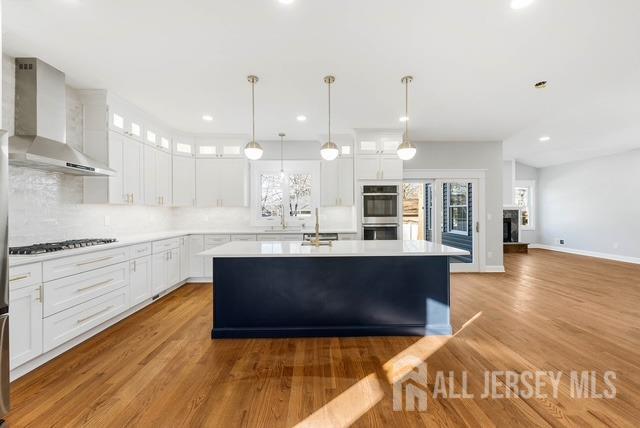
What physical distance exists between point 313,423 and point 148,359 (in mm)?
1663

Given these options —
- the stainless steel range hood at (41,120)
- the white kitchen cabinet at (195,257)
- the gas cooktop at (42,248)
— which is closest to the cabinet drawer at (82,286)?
the gas cooktop at (42,248)

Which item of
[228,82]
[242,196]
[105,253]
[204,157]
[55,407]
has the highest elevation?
[228,82]

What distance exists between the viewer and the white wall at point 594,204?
6.91 metres

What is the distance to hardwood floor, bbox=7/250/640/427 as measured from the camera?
1829 millimetres

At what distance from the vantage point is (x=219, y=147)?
5387 mm

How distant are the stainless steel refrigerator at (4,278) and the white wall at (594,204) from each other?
10.4 metres

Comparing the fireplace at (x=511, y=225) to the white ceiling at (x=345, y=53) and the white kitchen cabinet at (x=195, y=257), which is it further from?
the white kitchen cabinet at (x=195, y=257)

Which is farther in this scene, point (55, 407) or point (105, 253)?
point (105, 253)

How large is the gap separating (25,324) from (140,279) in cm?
141

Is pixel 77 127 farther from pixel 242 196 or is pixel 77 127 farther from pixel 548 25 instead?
pixel 548 25

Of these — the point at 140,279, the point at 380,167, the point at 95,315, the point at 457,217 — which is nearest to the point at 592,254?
the point at 457,217

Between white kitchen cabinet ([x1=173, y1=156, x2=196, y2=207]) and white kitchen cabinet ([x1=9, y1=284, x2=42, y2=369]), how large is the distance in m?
2.89

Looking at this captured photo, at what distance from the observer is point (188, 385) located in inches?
84.7

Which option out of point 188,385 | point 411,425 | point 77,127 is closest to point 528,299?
point 411,425
